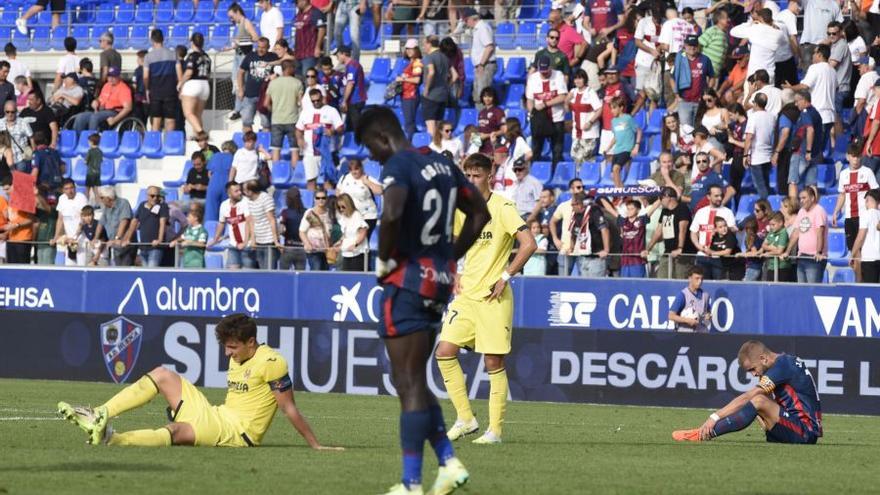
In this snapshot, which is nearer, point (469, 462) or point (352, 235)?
point (469, 462)

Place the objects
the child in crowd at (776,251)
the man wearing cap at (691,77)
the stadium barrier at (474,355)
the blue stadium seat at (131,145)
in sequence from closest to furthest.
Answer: the stadium barrier at (474,355) < the child in crowd at (776,251) < the man wearing cap at (691,77) < the blue stadium seat at (131,145)

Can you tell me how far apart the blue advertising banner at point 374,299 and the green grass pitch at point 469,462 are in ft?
12.6

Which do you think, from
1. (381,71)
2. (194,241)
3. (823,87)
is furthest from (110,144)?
(823,87)

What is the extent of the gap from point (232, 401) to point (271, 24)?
17945 mm

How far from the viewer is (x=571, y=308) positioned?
70.1 ft

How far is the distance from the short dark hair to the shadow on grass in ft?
4.89

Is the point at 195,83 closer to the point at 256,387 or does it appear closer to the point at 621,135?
the point at 621,135

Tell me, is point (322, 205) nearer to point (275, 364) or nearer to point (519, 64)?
point (519, 64)

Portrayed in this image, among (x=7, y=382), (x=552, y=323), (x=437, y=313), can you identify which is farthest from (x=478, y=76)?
(x=437, y=313)

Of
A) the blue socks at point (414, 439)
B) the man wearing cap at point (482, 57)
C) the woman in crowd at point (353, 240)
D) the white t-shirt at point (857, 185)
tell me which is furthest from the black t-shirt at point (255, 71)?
the blue socks at point (414, 439)

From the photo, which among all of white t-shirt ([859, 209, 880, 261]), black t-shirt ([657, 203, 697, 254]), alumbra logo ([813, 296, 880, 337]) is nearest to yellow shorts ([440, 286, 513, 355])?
alumbra logo ([813, 296, 880, 337])

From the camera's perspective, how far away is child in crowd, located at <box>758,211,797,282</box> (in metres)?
20.4

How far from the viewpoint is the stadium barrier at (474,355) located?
64.7ft

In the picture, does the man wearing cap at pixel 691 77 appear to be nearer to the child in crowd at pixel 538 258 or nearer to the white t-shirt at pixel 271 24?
the child in crowd at pixel 538 258
